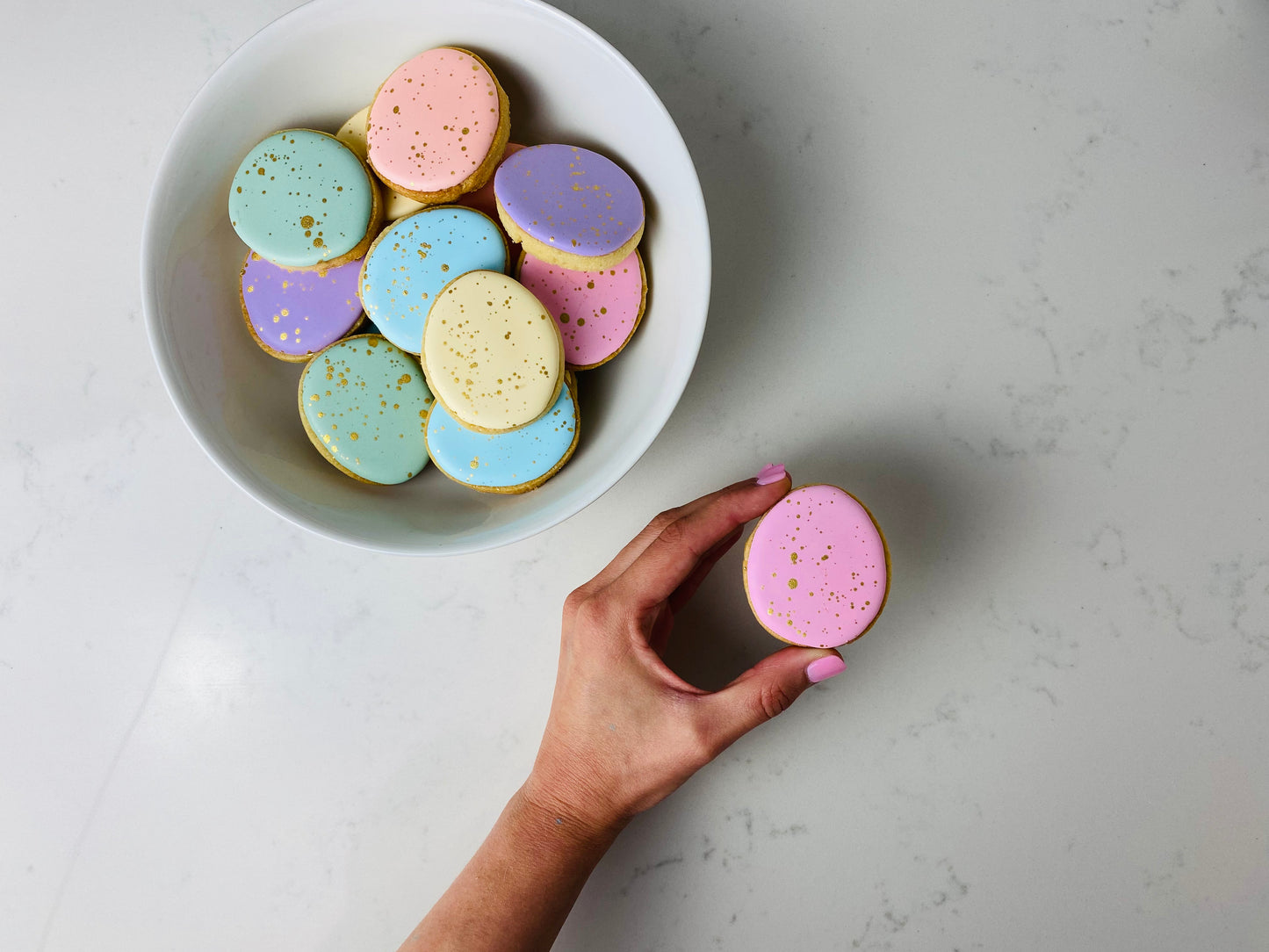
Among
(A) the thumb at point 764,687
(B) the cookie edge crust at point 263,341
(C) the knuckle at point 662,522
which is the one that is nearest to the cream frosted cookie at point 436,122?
(B) the cookie edge crust at point 263,341

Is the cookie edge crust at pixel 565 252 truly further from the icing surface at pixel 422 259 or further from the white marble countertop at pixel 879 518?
the white marble countertop at pixel 879 518

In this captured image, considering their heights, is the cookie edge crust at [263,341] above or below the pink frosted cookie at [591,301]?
below

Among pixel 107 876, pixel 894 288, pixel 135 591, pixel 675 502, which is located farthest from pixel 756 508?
pixel 107 876

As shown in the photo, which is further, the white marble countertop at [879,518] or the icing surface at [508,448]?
the white marble countertop at [879,518]

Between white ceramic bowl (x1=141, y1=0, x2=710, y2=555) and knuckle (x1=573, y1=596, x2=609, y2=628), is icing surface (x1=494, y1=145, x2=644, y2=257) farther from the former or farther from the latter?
knuckle (x1=573, y1=596, x2=609, y2=628)

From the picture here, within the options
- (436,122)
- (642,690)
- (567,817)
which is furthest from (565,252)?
(567,817)

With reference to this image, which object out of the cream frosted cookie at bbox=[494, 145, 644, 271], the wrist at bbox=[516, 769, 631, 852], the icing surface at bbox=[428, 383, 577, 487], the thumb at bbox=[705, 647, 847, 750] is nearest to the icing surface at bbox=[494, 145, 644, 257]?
the cream frosted cookie at bbox=[494, 145, 644, 271]

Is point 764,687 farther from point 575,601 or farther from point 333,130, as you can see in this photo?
point 333,130
